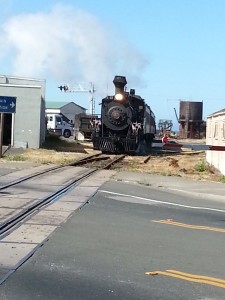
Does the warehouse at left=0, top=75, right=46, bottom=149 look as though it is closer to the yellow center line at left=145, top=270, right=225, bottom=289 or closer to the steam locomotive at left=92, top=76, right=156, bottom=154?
the steam locomotive at left=92, top=76, right=156, bottom=154

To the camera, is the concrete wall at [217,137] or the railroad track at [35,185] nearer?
the railroad track at [35,185]

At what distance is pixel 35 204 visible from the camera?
12.0 m

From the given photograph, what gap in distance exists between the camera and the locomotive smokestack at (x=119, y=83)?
1398 inches

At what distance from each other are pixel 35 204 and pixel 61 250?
427 cm

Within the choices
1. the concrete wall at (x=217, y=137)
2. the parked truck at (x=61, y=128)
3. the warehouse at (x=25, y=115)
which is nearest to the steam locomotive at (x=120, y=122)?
the warehouse at (x=25, y=115)

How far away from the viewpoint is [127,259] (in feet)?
24.7

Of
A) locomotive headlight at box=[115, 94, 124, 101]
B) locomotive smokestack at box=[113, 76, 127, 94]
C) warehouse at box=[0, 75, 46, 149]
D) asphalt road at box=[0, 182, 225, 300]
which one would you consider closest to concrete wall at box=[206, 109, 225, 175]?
locomotive headlight at box=[115, 94, 124, 101]

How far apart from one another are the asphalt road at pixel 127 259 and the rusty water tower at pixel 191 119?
7699 centimetres

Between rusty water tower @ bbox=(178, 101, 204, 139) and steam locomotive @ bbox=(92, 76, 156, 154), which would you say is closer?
steam locomotive @ bbox=(92, 76, 156, 154)

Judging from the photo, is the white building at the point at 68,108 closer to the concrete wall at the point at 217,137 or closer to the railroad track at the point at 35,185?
the concrete wall at the point at 217,137

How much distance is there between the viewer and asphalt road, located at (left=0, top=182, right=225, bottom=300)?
607 centimetres

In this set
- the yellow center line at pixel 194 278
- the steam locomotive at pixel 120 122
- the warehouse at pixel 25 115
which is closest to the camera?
the yellow center line at pixel 194 278

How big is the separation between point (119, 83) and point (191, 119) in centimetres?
5533

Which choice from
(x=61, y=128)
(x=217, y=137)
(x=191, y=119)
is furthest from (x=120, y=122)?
(x=191, y=119)
